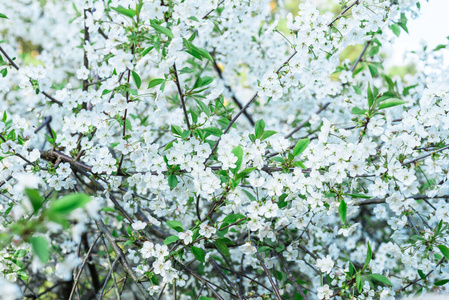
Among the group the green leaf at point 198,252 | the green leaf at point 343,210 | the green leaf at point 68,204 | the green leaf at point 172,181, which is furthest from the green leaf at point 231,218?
the green leaf at point 68,204

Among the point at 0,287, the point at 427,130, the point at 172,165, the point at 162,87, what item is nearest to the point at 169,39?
the point at 162,87

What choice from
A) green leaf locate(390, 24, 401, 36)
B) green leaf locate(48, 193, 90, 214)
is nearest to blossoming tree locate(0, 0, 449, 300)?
green leaf locate(390, 24, 401, 36)

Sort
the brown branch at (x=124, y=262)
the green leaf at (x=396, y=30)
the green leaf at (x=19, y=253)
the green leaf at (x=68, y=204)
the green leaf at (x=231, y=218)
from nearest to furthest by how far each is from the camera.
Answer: the green leaf at (x=68, y=204) → the green leaf at (x=231, y=218) → the brown branch at (x=124, y=262) → the green leaf at (x=19, y=253) → the green leaf at (x=396, y=30)

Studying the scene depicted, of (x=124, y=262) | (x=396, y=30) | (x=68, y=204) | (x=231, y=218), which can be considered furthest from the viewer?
(x=396, y=30)

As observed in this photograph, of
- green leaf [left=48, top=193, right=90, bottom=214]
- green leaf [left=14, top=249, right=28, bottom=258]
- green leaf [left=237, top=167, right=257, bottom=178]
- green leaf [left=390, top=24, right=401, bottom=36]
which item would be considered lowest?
green leaf [left=48, top=193, right=90, bottom=214]

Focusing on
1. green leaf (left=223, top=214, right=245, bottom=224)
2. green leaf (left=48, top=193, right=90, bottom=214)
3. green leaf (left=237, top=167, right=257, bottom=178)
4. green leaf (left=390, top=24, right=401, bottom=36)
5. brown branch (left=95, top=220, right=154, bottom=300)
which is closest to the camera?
green leaf (left=48, top=193, right=90, bottom=214)

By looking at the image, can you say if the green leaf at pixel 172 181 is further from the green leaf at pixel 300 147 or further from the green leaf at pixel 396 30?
the green leaf at pixel 396 30

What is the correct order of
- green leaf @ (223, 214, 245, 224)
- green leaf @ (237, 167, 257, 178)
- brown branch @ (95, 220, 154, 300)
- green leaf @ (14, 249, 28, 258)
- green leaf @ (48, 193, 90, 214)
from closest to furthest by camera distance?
1. green leaf @ (48, 193, 90, 214)
2. green leaf @ (237, 167, 257, 178)
3. green leaf @ (223, 214, 245, 224)
4. brown branch @ (95, 220, 154, 300)
5. green leaf @ (14, 249, 28, 258)

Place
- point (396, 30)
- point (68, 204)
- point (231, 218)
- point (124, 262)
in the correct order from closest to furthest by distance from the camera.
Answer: point (68, 204) → point (231, 218) → point (124, 262) → point (396, 30)

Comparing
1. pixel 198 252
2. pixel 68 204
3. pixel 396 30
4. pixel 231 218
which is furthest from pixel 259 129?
pixel 396 30

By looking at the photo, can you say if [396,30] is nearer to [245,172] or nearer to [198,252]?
[245,172]

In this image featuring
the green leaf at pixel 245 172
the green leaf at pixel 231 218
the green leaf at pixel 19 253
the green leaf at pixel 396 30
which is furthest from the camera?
the green leaf at pixel 396 30

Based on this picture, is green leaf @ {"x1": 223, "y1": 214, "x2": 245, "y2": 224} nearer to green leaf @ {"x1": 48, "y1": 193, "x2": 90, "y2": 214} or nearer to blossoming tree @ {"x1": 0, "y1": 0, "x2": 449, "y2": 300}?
blossoming tree @ {"x1": 0, "y1": 0, "x2": 449, "y2": 300}

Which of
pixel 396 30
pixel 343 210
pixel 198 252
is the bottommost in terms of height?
pixel 198 252
